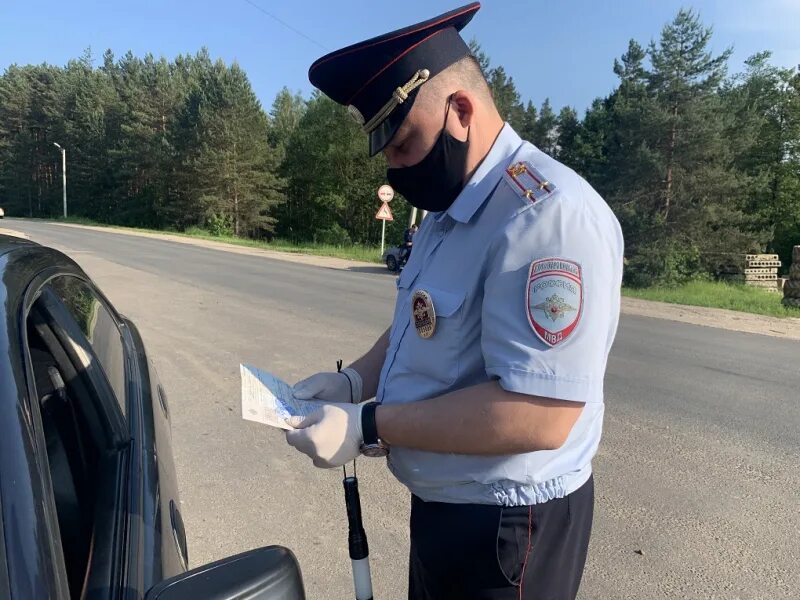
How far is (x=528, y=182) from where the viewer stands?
1.21 meters

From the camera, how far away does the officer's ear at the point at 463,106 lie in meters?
1.30

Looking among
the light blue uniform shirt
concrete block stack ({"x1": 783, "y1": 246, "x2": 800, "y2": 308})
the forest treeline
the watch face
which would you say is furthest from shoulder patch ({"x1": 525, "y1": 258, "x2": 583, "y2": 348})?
concrete block stack ({"x1": 783, "y1": 246, "x2": 800, "y2": 308})

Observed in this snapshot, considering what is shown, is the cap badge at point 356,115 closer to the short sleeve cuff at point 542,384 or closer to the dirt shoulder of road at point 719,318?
the short sleeve cuff at point 542,384

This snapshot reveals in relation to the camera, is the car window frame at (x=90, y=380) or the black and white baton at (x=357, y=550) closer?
the car window frame at (x=90, y=380)

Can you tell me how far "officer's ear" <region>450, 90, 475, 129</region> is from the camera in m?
1.30

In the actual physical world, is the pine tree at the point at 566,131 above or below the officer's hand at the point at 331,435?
above

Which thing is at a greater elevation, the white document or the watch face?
the white document

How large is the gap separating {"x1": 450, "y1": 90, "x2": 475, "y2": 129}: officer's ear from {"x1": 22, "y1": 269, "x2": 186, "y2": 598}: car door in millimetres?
1034

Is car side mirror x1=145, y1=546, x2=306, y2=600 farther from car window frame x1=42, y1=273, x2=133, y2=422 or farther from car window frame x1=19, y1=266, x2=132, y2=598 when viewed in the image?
car window frame x1=42, y1=273, x2=133, y2=422

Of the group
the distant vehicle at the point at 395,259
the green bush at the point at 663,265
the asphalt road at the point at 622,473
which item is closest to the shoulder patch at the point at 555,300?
the asphalt road at the point at 622,473

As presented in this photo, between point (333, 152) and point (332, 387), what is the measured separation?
42206 mm

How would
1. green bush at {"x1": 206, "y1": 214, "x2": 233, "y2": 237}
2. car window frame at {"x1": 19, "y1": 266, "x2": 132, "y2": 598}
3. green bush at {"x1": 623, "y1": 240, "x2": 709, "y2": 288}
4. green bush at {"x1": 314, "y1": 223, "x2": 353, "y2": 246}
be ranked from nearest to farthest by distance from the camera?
1. car window frame at {"x1": 19, "y1": 266, "x2": 132, "y2": 598}
2. green bush at {"x1": 623, "y1": 240, "x2": 709, "y2": 288}
3. green bush at {"x1": 314, "y1": 223, "x2": 353, "y2": 246}
4. green bush at {"x1": 206, "y1": 214, "x2": 233, "y2": 237}

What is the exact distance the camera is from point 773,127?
3397 centimetres

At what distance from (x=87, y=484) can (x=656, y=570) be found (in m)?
2.38
